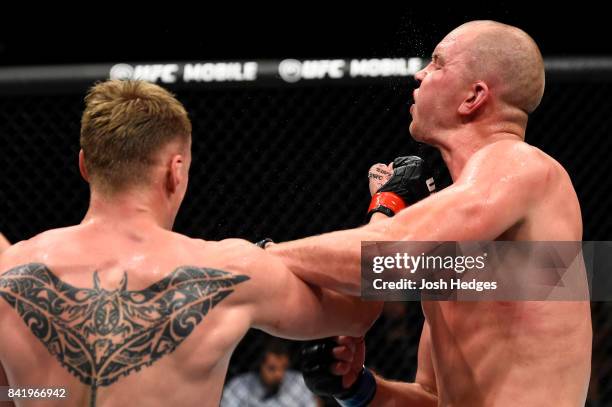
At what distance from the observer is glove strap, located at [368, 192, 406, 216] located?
1.83 metres

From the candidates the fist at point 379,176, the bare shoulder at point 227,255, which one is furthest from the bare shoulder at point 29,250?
the fist at point 379,176

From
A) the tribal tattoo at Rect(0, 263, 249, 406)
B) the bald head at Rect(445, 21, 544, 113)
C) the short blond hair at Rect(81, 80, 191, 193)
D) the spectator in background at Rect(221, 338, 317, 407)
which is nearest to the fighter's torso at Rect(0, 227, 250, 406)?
the tribal tattoo at Rect(0, 263, 249, 406)

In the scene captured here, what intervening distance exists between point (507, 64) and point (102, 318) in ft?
3.07

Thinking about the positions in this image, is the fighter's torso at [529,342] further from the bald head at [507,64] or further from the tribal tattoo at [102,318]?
the tribal tattoo at [102,318]

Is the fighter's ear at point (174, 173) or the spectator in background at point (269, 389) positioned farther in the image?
the spectator in background at point (269, 389)

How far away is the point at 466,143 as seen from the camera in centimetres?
182

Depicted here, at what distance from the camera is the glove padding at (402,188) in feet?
6.06

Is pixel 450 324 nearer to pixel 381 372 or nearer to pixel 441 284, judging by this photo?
pixel 441 284

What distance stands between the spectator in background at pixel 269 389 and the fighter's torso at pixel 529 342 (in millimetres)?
1602

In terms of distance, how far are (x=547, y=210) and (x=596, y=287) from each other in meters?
0.48

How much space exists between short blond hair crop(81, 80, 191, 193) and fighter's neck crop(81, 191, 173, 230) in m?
0.02

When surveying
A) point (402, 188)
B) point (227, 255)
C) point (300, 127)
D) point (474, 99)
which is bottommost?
point (227, 255)

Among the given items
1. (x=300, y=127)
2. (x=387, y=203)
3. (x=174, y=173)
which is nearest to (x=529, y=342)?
(x=387, y=203)

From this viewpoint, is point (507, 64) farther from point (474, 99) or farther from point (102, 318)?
point (102, 318)
